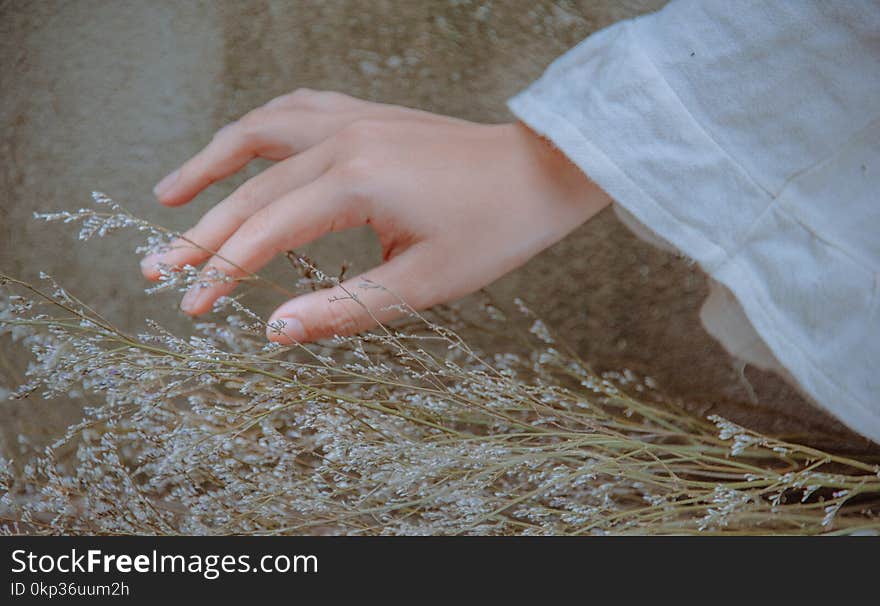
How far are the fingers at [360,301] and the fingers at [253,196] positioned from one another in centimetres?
6

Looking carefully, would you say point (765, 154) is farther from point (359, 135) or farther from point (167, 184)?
point (167, 184)

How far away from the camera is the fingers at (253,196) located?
0.48 m

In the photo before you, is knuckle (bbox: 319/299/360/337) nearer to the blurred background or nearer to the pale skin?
the pale skin

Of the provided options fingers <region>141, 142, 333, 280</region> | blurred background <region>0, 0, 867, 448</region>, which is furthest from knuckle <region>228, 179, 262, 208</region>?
blurred background <region>0, 0, 867, 448</region>

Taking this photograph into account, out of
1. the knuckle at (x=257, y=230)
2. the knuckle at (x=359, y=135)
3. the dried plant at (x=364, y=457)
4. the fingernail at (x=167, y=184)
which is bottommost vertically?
the dried plant at (x=364, y=457)

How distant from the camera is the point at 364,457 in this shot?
1.39 ft

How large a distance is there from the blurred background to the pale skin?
4.4 inches

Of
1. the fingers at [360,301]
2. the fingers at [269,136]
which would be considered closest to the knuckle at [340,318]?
the fingers at [360,301]

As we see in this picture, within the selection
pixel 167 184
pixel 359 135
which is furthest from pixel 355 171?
pixel 167 184

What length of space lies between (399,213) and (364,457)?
136 mm

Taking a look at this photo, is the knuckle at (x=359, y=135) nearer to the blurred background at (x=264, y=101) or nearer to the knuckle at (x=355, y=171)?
the knuckle at (x=355, y=171)

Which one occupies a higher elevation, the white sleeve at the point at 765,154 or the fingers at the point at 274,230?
the white sleeve at the point at 765,154

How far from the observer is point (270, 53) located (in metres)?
0.62
